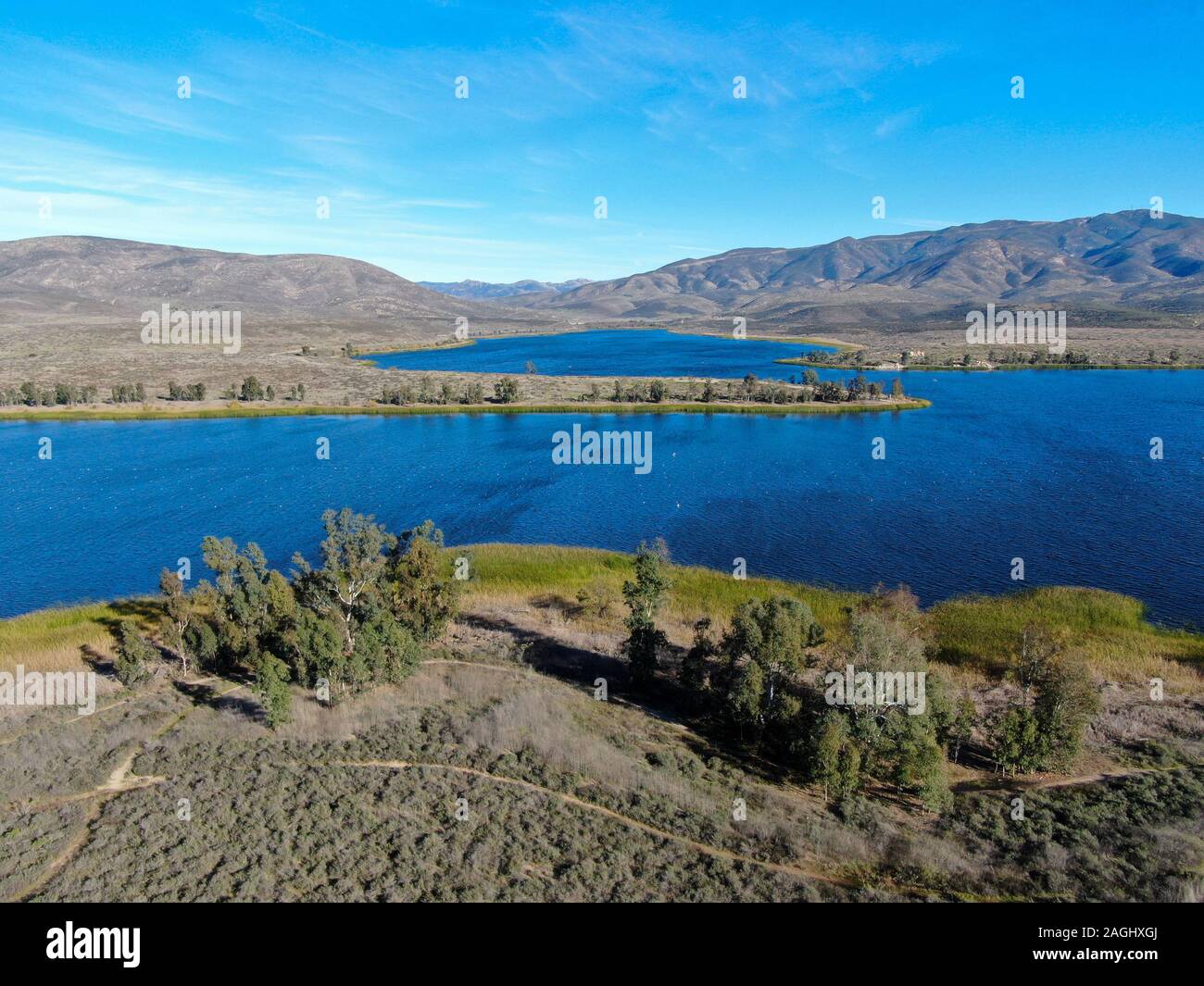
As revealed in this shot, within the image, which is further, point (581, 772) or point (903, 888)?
point (581, 772)

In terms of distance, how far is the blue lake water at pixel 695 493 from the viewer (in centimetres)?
4956

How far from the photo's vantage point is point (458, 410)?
377ft

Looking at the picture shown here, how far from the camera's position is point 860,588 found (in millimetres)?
45125

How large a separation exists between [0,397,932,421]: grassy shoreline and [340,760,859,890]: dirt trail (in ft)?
303

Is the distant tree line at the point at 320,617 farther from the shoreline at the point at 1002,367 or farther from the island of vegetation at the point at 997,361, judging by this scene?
the island of vegetation at the point at 997,361

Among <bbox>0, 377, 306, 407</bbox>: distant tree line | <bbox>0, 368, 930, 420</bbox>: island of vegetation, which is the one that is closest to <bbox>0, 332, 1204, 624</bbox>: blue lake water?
<bbox>0, 368, 930, 420</bbox>: island of vegetation

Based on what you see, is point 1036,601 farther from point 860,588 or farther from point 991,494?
point 991,494

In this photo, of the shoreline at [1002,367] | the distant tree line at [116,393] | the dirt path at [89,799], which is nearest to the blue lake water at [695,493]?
the distant tree line at [116,393]

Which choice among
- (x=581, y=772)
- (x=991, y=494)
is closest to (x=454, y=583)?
(x=581, y=772)

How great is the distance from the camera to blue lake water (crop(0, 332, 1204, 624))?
49562mm

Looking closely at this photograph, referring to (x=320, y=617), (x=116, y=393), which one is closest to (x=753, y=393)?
(x=320, y=617)

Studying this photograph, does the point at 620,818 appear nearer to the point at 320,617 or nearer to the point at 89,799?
the point at 89,799

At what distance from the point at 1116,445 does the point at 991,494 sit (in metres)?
33.6

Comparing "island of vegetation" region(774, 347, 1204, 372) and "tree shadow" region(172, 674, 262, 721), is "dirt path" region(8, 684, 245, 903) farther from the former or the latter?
"island of vegetation" region(774, 347, 1204, 372)
